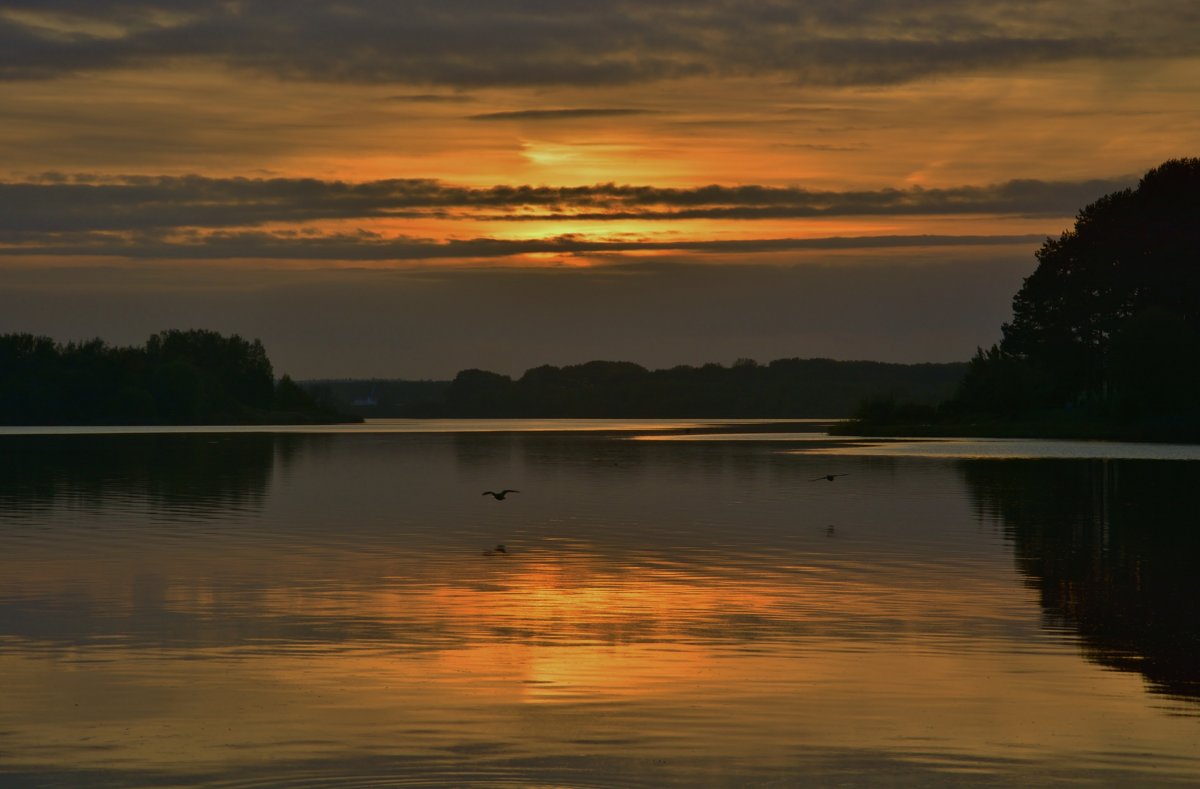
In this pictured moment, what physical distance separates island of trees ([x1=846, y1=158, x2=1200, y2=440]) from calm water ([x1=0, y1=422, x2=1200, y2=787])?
74.0 meters

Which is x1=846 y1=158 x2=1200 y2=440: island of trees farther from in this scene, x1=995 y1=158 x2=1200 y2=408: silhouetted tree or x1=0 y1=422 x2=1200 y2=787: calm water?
x1=0 y1=422 x2=1200 y2=787: calm water

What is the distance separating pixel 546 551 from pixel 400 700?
2136cm

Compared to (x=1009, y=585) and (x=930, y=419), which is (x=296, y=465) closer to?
(x=1009, y=585)

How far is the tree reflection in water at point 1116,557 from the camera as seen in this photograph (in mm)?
24094

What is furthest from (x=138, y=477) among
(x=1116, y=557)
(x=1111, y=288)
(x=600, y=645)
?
(x=1111, y=288)

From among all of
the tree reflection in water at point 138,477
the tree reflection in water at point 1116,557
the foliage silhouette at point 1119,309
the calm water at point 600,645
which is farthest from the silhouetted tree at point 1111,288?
the calm water at point 600,645

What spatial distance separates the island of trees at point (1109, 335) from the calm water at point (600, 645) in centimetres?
7405

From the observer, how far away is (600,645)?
2447 cm

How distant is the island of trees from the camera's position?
125 metres

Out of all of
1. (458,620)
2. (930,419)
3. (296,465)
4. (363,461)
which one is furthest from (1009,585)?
(930,419)

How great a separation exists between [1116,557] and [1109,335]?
108 meters

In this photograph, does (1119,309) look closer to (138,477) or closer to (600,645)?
(138,477)

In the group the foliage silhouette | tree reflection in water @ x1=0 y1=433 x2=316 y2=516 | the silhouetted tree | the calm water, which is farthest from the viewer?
the silhouetted tree

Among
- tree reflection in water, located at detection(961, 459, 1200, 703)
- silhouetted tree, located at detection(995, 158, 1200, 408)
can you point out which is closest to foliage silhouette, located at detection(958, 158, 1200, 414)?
silhouetted tree, located at detection(995, 158, 1200, 408)
